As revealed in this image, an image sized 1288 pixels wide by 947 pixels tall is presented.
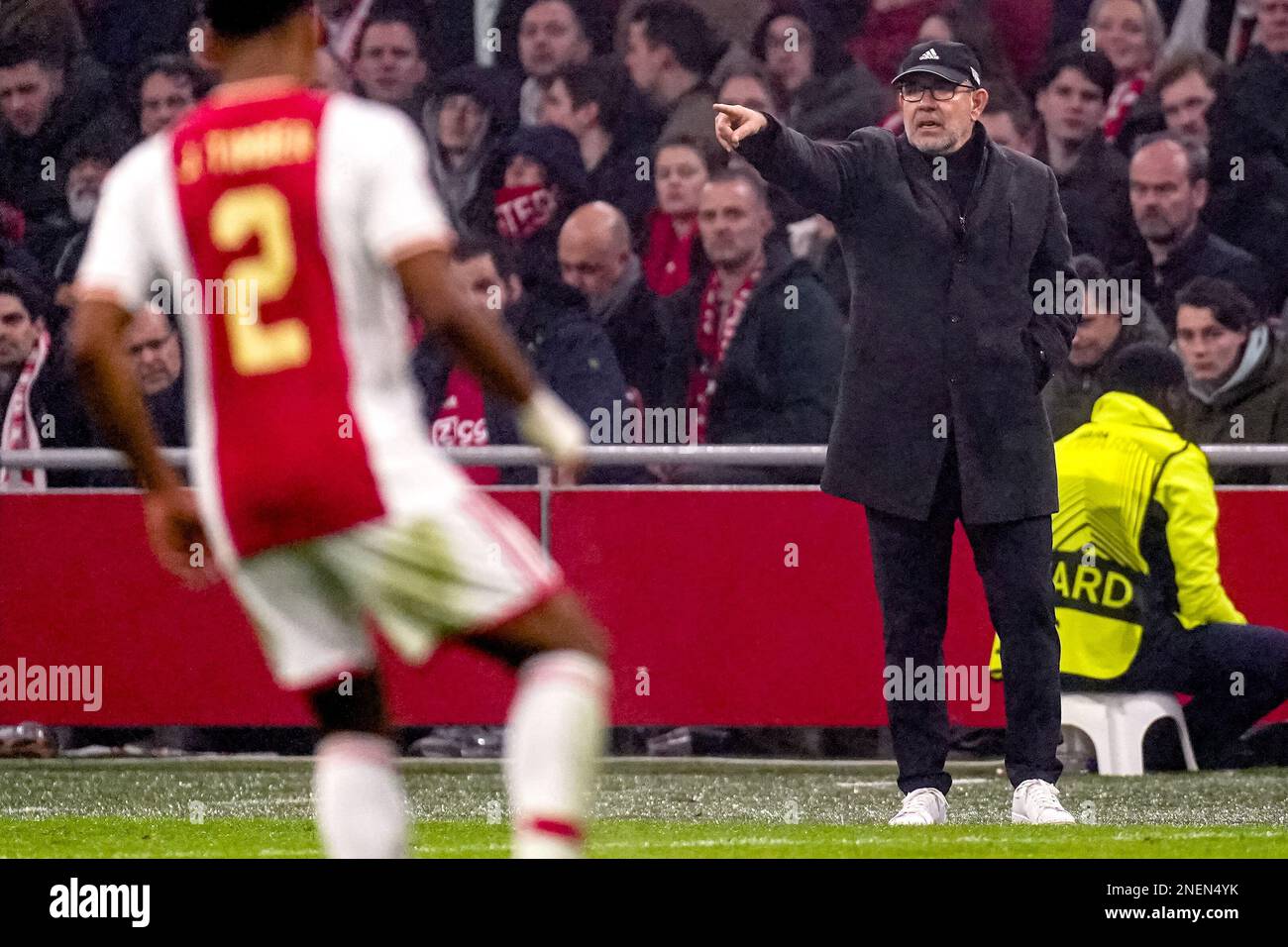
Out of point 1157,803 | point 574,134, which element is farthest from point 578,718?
point 574,134

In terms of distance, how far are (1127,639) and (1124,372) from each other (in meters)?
1.05

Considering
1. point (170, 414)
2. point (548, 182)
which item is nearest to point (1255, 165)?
point (548, 182)

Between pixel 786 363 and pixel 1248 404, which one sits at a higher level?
pixel 786 363

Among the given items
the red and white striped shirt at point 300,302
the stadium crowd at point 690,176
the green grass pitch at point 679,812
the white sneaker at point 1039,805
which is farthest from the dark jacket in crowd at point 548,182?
the red and white striped shirt at point 300,302

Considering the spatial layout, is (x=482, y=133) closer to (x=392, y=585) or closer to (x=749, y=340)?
(x=749, y=340)

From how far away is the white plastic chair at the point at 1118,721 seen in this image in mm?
9750

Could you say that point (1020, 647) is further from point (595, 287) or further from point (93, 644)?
point (93, 644)

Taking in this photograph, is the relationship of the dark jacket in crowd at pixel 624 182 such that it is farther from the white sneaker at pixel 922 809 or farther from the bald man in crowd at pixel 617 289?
the white sneaker at pixel 922 809

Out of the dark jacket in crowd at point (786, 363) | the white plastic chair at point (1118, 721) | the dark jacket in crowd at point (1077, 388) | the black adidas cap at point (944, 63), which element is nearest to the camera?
the black adidas cap at point (944, 63)

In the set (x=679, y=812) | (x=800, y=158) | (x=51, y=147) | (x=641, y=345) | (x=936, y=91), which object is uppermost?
(x=51, y=147)

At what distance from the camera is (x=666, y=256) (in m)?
11.2

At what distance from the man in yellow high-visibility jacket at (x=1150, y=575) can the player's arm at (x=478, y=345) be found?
222 inches

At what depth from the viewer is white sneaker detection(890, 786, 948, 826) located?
7.82 meters

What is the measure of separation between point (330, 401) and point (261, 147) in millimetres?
462
